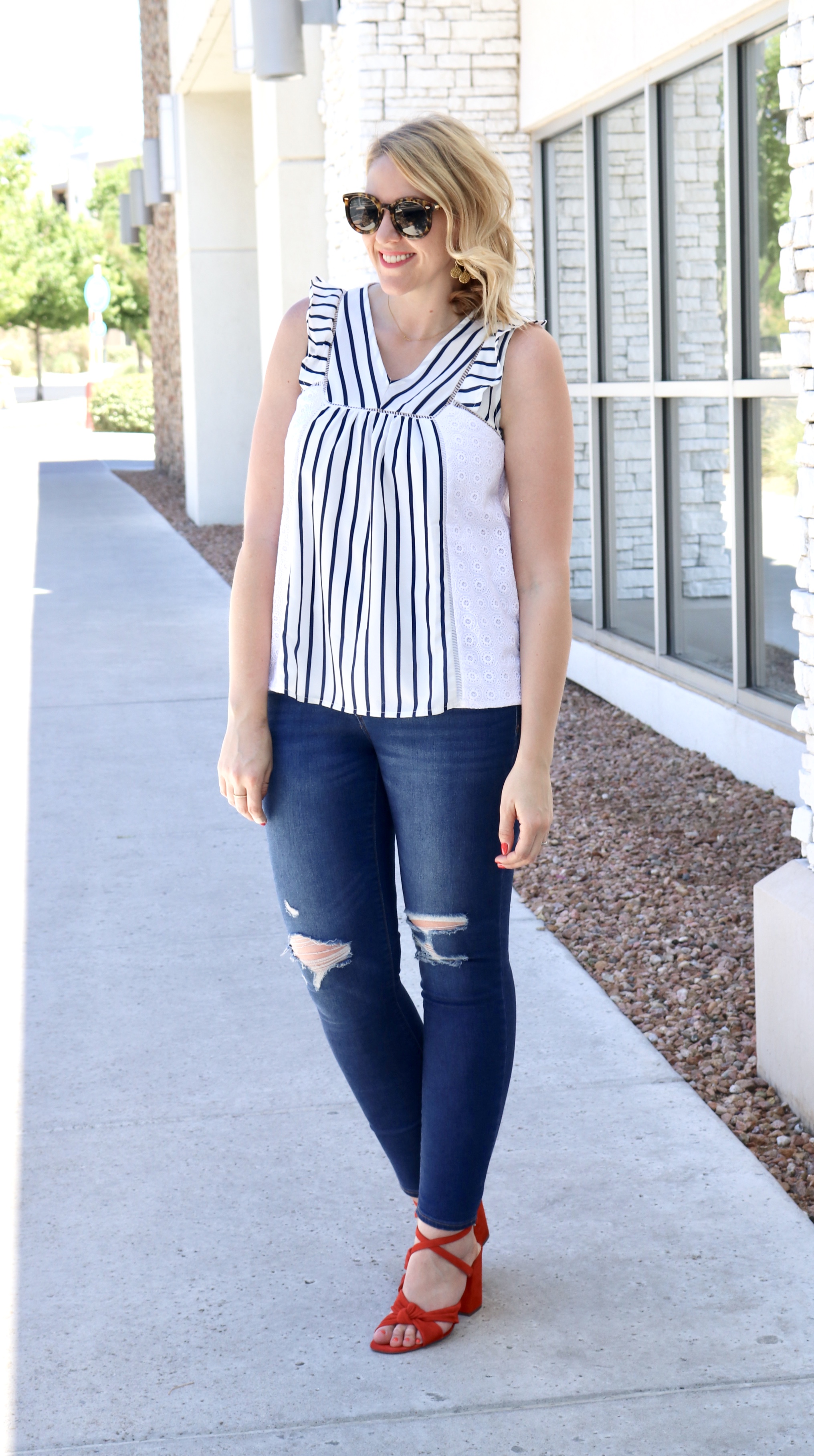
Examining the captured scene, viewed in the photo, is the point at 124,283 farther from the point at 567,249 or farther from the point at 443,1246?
the point at 443,1246

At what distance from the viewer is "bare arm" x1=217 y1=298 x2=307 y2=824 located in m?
2.45

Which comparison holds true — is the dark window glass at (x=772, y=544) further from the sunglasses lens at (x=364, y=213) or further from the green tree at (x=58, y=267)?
the green tree at (x=58, y=267)

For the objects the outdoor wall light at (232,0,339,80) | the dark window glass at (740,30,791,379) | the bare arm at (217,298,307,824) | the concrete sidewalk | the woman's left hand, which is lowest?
the concrete sidewalk

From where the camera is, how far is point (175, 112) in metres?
15.5

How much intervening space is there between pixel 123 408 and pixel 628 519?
95.7ft

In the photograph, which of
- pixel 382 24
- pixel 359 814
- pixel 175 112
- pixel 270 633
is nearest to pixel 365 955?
pixel 359 814

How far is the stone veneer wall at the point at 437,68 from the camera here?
26.3 feet

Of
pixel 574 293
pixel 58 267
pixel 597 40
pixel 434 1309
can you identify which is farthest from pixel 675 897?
pixel 58 267

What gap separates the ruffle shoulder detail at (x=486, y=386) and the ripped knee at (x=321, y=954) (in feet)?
2.77

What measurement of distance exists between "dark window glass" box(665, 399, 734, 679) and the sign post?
119ft

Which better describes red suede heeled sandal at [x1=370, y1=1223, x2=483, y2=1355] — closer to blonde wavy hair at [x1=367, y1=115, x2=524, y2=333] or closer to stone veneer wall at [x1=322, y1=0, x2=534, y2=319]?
blonde wavy hair at [x1=367, y1=115, x2=524, y2=333]

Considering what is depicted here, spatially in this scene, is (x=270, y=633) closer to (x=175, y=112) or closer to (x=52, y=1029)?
(x=52, y=1029)

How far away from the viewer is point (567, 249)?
8164 millimetres

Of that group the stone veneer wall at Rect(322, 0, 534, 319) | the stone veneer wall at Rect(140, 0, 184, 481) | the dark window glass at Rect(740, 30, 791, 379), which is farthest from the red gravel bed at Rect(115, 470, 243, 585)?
the dark window glass at Rect(740, 30, 791, 379)
